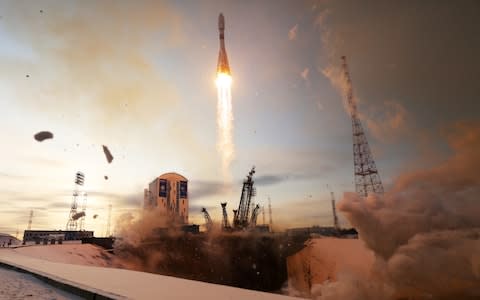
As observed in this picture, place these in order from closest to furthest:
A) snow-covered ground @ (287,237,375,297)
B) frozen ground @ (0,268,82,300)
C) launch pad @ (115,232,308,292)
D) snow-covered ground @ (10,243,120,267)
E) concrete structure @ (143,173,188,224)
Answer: frozen ground @ (0,268,82,300)
snow-covered ground @ (10,243,120,267)
snow-covered ground @ (287,237,375,297)
launch pad @ (115,232,308,292)
concrete structure @ (143,173,188,224)

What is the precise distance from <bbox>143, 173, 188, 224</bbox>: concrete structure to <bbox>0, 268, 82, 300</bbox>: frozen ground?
7977 centimetres

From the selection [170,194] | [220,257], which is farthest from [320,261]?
[170,194]

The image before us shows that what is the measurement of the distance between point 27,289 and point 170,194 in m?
85.4

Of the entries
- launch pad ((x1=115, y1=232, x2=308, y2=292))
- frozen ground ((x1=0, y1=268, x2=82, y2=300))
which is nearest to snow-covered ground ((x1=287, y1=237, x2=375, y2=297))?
launch pad ((x1=115, y1=232, x2=308, y2=292))

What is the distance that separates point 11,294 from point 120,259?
39.3m

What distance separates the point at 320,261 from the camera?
167 feet

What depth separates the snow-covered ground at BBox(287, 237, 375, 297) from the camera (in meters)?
46.2

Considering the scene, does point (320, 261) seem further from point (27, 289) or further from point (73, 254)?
point (27, 289)

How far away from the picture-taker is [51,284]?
41.6 ft

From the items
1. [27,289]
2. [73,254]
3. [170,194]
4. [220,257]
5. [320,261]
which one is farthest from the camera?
[170,194]

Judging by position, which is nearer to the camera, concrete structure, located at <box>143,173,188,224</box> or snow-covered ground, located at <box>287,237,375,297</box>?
snow-covered ground, located at <box>287,237,375,297</box>

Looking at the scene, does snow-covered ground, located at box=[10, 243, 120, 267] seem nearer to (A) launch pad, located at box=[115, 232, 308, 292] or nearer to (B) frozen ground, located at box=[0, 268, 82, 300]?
(A) launch pad, located at box=[115, 232, 308, 292]

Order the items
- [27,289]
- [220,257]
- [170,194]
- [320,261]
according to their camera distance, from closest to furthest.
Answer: [27,289], [320,261], [220,257], [170,194]

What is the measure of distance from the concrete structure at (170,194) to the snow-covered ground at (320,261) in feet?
165
